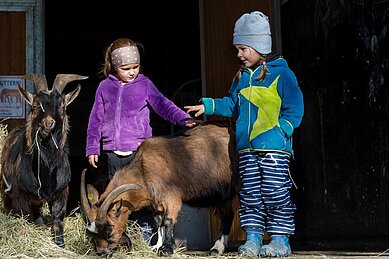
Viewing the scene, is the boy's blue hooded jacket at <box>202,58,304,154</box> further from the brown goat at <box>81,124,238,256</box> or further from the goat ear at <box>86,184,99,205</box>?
the goat ear at <box>86,184,99,205</box>

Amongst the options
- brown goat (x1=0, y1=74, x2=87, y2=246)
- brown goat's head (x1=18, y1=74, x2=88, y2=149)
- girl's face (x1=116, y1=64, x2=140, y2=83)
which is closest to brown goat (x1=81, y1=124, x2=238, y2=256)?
brown goat (x1=0, y1=74, x2=87, y2=246)

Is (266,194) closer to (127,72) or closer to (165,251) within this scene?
(165,251)

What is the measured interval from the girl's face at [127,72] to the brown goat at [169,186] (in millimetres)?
514

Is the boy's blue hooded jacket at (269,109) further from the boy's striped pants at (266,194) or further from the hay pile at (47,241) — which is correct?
the hay pile at (47,241)

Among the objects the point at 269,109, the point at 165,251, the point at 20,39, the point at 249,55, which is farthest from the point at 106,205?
the point at 20,39

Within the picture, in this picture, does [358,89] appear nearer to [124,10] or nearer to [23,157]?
[23,157]

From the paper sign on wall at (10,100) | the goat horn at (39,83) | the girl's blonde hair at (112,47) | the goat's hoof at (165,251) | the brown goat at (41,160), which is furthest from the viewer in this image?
the paper sign on wall at (10,100)

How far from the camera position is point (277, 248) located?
5379mm

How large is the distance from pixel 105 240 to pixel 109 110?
1.10 meters

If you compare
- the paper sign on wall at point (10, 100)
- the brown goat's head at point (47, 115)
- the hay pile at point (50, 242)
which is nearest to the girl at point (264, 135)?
the hay pile at point (50, 242)

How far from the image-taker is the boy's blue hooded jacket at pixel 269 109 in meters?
5.51

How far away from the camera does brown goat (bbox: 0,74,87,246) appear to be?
5.74 meters

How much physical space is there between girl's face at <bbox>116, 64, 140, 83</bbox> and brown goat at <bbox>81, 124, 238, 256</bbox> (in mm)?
514

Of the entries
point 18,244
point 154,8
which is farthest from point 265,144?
point 154,8
